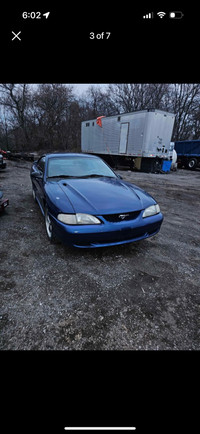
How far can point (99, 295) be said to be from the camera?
197 centimetres

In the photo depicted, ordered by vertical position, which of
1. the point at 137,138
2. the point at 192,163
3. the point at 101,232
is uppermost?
the point at 137,138

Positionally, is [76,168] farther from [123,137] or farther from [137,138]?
[123,137]

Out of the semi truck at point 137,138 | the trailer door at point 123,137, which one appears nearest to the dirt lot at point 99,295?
the semi truck at point 137,138

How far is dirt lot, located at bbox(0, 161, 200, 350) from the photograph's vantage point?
151 centimetres

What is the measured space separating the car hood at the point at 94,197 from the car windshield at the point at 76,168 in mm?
310

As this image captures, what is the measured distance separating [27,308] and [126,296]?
964 millimetres

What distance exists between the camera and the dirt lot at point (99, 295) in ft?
4.95

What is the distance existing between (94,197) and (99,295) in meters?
1.22
